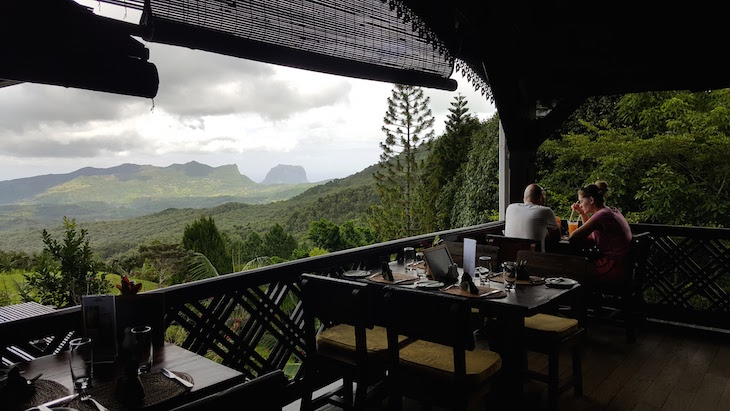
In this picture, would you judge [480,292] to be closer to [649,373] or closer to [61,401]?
[649,373]

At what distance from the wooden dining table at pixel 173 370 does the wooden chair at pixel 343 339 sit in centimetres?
82

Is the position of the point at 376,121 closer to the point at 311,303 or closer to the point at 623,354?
the point at 623,354

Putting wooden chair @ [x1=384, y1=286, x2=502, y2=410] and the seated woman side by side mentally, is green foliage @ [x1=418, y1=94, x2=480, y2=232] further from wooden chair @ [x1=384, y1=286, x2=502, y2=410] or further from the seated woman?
wooden chair @ [x1=384, y1=286, x2=502, y2=410]

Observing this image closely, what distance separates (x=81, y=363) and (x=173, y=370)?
0.32 meters

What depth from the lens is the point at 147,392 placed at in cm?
162

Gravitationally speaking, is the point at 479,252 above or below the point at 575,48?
below

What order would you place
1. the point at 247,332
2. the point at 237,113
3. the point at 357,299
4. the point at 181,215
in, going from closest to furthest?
the point at 357,299 < the point at 247,332 < the point at 181,215 < the point at 237,113

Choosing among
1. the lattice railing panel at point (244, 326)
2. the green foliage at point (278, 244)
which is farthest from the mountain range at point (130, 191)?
the lattice railing panel at point (244, 326)

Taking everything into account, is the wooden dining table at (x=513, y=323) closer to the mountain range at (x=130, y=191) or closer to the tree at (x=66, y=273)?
the tree at (x=66, y=273)

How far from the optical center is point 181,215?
62.8ft

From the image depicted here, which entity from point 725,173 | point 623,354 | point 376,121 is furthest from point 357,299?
point 376,121

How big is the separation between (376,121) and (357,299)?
13426 mm

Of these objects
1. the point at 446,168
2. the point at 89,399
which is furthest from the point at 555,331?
the point at 446,168

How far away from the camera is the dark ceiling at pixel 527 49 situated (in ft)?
6.51
